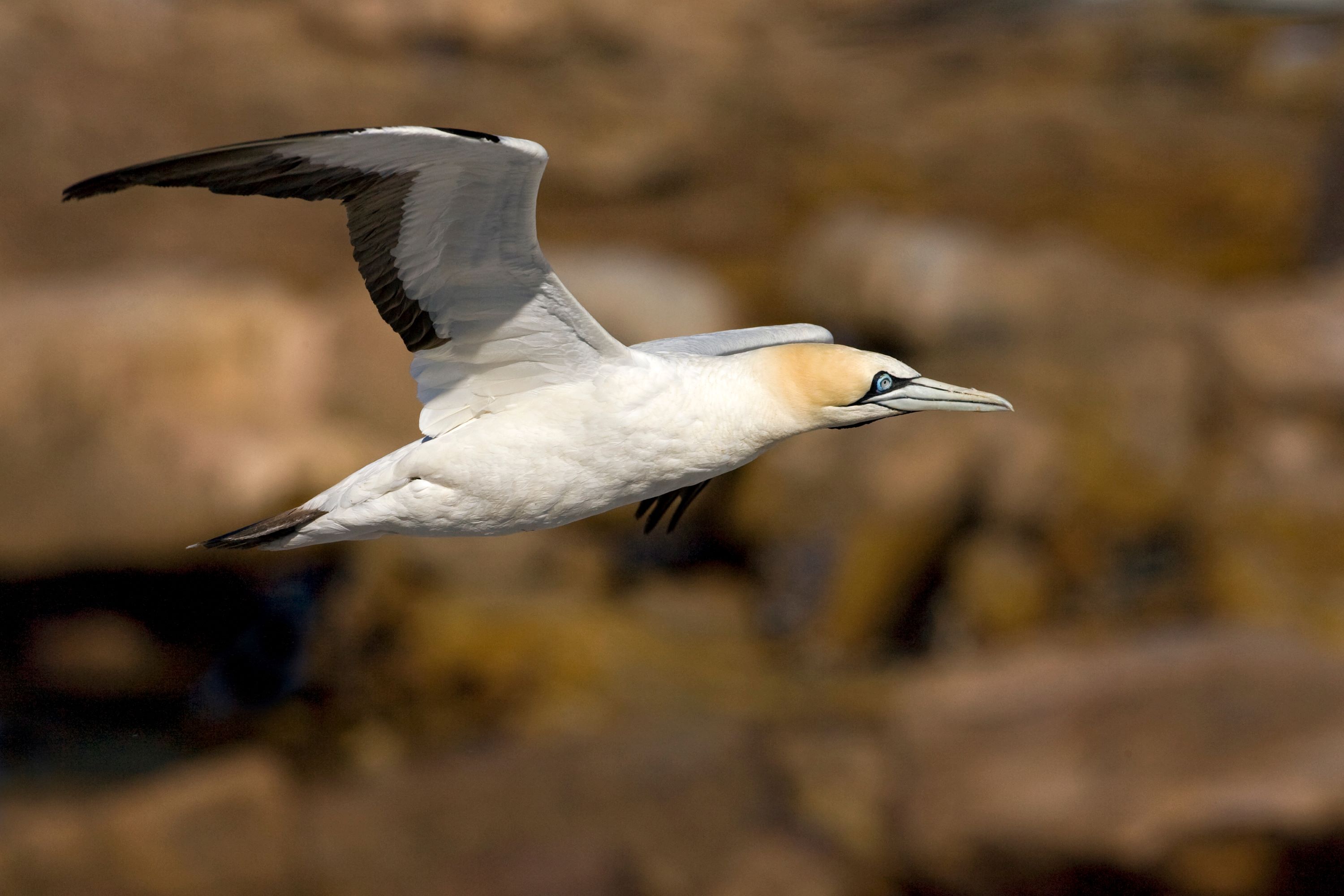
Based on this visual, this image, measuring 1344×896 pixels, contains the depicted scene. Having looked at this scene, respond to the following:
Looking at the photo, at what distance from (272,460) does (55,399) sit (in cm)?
224

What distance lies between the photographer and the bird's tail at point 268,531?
5.62 meters

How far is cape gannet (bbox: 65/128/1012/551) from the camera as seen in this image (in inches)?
197

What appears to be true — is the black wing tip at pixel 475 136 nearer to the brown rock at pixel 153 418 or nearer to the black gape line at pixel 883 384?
the black gape line at pixel 883 384

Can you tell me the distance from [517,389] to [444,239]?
2.27 ft

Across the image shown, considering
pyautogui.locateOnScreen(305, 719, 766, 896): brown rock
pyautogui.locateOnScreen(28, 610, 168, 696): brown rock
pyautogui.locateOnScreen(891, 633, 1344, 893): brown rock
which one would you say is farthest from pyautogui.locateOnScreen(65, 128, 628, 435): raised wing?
pyautogui.locateOnScreen(28, 610, 168, 696): brown rock

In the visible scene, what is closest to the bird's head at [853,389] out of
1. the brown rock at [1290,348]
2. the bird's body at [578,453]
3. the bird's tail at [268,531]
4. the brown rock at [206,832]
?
the bird's body at [578,453]

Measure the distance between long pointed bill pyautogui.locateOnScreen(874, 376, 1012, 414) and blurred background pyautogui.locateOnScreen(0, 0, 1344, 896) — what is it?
5.89m

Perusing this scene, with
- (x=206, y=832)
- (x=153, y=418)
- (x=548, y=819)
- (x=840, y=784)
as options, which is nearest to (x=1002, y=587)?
(x=840, y=784)

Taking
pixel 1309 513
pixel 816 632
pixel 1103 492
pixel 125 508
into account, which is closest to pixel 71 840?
pixel 125 508

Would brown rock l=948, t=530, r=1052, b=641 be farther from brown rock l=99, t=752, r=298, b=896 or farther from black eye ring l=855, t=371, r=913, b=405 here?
black eye ring l=855, t=371, r=913, b=405

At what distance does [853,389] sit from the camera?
5211 millimetres

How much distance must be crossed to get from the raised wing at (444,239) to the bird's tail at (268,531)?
59 centimetres

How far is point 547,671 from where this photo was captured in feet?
48.8

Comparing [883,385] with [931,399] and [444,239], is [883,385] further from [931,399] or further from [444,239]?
[444,239]
